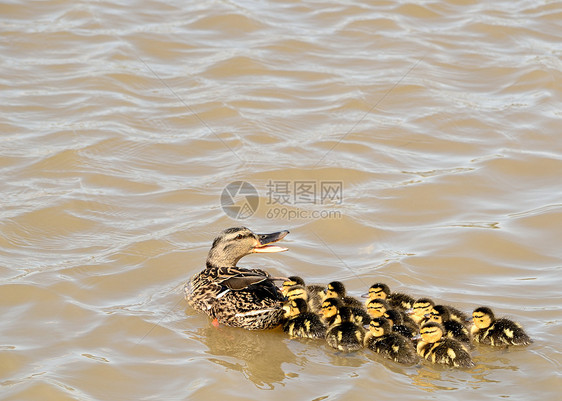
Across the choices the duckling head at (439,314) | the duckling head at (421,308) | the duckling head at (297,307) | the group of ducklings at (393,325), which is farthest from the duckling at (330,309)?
the duckling head at (439,314)

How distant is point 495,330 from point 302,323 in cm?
120

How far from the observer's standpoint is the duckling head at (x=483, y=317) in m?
5.32

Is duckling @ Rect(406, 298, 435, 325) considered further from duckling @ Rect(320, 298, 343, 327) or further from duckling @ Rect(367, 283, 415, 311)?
duckling @ Rect(320, 298, 343, 327)

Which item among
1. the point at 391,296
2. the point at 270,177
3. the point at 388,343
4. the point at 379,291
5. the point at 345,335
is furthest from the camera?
the point at 270,177

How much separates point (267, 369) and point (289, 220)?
198 cm

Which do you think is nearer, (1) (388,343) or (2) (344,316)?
(1) (388,343)

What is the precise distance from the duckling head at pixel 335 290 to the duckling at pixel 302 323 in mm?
197

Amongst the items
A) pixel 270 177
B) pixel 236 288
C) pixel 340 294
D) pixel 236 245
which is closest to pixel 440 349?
pixel 340 294

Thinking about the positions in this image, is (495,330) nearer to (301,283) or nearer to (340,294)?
(340,294)

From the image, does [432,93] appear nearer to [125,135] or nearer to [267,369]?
Result: [125,135]

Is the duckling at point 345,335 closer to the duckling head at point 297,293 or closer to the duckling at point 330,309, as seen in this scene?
the duckling at point 330,309

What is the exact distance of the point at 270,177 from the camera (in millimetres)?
7496

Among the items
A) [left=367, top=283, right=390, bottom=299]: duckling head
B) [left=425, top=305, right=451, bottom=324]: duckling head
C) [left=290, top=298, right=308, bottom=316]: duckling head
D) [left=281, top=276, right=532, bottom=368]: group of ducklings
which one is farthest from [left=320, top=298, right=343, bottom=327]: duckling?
[left=425, top=305, right=451, bottom=324]: duckling head

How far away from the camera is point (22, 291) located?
5828 mm
